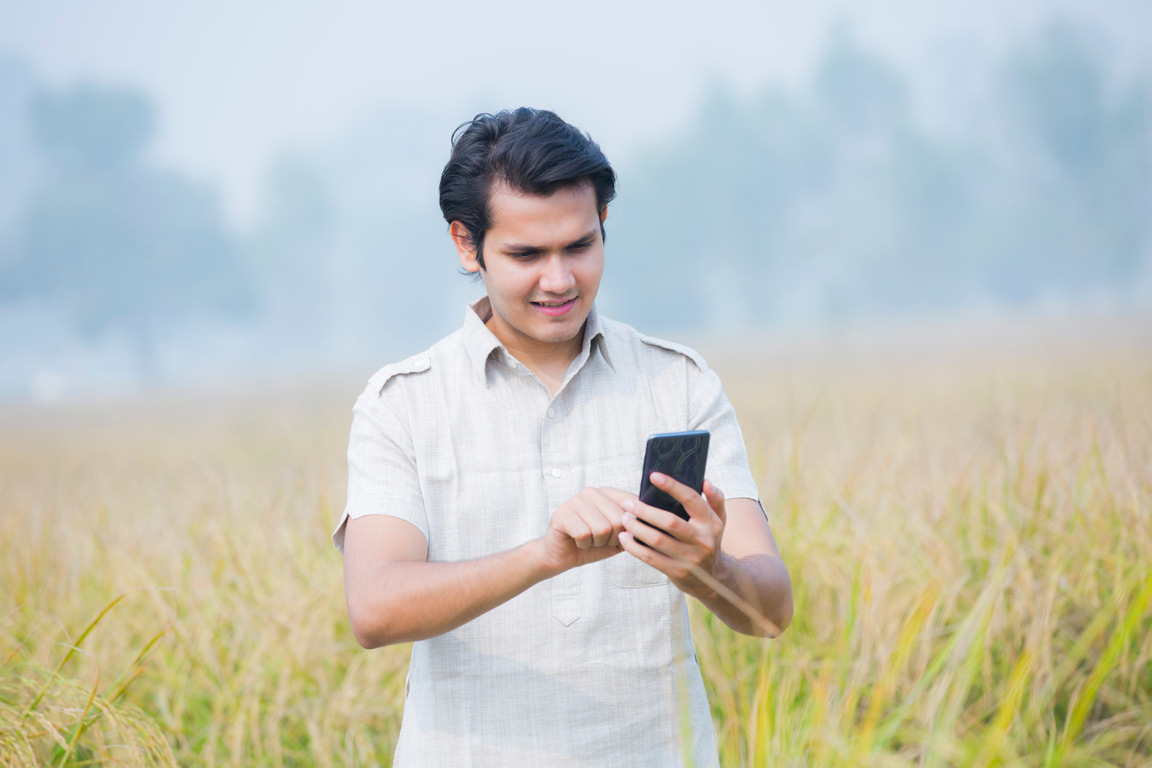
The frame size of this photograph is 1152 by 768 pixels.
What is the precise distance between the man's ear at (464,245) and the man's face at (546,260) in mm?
151

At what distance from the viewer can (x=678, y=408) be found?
1.52 m

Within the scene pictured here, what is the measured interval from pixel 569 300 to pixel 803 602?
67.9 inches

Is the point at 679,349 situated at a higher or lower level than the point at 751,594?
higher

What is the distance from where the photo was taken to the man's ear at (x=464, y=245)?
163cm

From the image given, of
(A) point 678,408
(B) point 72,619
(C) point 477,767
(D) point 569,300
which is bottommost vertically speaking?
(B) point 72,619

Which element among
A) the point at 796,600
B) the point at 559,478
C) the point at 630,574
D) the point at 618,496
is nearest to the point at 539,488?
the point at 559,478

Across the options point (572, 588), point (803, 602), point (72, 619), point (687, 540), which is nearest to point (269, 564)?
point (72, 619)

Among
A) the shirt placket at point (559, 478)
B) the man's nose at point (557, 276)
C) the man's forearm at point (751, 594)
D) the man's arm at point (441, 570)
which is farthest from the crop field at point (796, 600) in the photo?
the man's nose at point (557, 276)

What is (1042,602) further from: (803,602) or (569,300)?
(569,300)

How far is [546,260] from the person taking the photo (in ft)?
4.75

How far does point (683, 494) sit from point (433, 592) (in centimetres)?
38

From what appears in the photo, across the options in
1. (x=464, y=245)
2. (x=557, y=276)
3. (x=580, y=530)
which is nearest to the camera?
(x=580, y=530)

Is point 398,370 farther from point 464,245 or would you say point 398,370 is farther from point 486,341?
point 464,245

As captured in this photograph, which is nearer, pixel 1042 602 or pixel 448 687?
pixel 448 687
